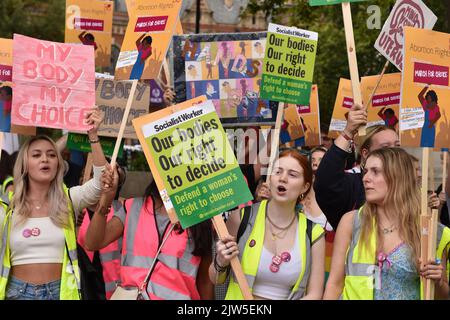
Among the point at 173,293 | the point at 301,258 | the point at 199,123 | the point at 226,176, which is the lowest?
the point at 173,293

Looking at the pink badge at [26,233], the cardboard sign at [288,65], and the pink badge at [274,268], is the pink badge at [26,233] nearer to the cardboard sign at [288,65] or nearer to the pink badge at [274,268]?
the pink badge at [274,268]

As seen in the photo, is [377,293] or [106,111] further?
[106,111]

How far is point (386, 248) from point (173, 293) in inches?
56.4

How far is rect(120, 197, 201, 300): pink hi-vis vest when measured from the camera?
538 cm

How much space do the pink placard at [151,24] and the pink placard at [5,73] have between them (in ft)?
3.35

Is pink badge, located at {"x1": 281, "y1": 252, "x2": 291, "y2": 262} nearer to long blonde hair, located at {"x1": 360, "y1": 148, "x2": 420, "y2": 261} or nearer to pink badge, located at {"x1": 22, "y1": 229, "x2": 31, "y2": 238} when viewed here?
long blonde hair, located at {"x1": 360, "y1": 148, "x2": 420, "y2": 261}

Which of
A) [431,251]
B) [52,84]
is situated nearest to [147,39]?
[52,84]

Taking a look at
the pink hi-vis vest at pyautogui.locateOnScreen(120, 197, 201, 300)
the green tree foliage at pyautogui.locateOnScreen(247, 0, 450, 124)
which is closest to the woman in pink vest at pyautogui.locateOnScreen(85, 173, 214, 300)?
the pink hi-vis vest at pyautogui.locateOnScreen(120, 197, 201, 300)

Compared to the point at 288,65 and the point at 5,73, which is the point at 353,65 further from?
the point at 5,73

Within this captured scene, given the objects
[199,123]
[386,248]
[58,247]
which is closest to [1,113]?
[58,247]

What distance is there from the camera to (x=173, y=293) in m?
5.36
